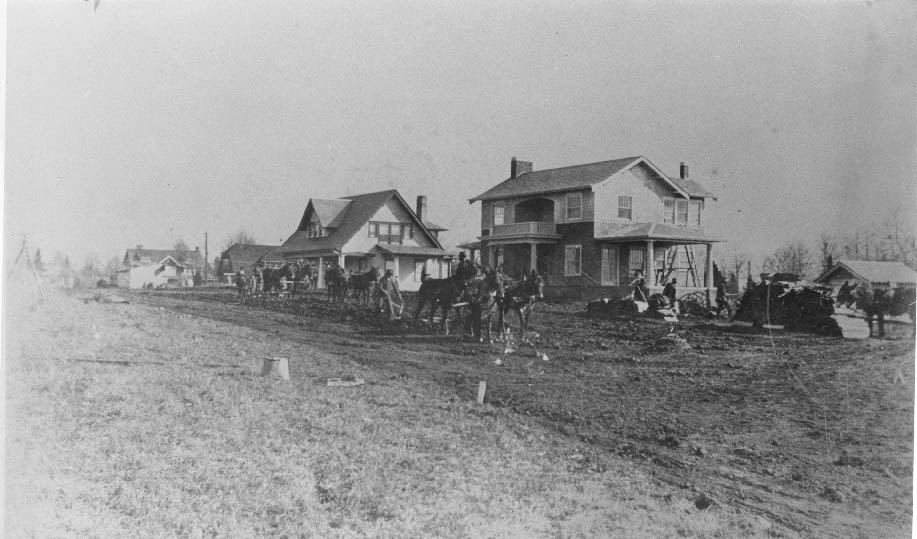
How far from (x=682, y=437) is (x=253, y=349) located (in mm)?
3285

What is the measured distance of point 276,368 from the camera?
523 cm

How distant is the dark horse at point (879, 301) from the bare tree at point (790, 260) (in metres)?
0.35

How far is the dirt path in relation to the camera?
5051 millimetres

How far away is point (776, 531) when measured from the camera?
4914 millimetres

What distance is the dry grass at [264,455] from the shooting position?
483 cm

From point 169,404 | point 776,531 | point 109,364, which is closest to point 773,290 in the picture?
point 776,531

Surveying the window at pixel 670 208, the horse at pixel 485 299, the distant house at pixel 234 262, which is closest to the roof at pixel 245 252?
the distant house at pixel 234 262

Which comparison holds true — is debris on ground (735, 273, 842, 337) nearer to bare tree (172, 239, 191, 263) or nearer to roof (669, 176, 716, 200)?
roof (669, 176, 716, 200)

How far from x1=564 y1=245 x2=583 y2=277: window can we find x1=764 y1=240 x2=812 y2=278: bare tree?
55.7 inches

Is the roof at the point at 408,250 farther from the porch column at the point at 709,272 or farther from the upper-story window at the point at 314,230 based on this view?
the porch column at the point at 709,272

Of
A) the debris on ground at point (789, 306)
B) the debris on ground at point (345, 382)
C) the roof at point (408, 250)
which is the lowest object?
the debris on ground at point (345, 382)

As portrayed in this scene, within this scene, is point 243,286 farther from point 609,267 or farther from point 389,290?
point 609,267

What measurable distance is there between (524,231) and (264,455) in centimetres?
247

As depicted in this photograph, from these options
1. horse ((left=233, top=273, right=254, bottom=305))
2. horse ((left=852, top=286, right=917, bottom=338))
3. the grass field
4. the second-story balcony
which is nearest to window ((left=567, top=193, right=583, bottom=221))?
the second-story balcony
